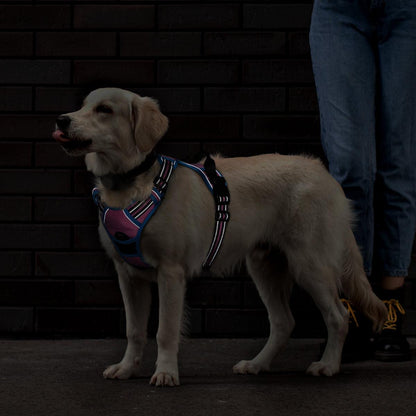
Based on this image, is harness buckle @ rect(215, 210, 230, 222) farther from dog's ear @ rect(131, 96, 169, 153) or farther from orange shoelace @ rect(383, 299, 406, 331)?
orange shoelace @ rect(383, 299, 406, 331)

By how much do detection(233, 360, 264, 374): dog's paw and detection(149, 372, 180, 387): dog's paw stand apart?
16.6 inches

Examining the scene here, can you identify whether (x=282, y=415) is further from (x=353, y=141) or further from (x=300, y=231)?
(x=353, y=141)

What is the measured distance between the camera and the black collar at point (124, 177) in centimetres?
312

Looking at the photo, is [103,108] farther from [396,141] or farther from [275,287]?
[396,141]

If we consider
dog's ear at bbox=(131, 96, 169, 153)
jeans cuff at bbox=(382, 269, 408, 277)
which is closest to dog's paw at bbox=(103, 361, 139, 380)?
dog's ear at bbox=(131, 96, 169, 153)

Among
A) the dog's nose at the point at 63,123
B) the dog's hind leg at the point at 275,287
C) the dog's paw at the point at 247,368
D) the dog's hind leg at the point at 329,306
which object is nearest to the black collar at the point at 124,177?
the dog's nose at the point at 63,123

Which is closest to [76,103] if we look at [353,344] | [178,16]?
[178,16]

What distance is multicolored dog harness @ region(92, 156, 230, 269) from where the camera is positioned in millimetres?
3043

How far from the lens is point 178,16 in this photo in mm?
4289

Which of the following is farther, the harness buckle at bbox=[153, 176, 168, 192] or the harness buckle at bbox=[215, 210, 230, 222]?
the harness buckle at bbox=[215, 210, 230, 222]

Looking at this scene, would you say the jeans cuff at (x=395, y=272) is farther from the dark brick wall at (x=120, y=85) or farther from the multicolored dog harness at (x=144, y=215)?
the multicolored dog harness at (x=144, y=215)

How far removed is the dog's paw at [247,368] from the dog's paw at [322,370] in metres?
0.23

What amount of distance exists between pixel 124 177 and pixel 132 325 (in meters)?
0.64

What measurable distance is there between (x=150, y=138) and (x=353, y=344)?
149cm
